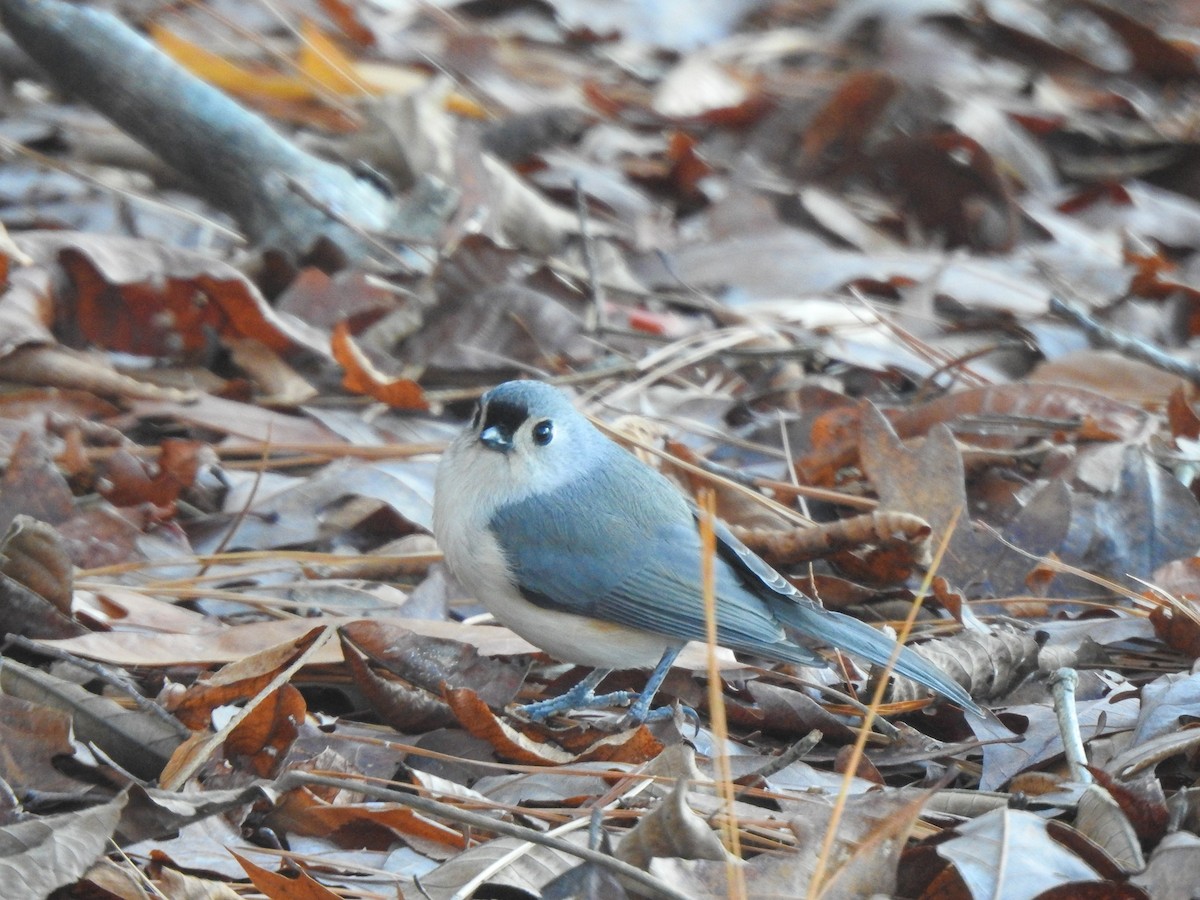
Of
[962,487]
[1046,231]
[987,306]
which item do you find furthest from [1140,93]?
[962,487]

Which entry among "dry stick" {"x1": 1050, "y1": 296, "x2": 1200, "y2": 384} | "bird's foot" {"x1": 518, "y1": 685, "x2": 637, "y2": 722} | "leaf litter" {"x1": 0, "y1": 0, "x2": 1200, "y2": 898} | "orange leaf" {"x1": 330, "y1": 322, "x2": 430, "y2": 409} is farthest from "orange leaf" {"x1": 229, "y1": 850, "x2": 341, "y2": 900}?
"dry stick" {"x1": 1050, "y1": 296, "x2": 1200, "y2": 384}

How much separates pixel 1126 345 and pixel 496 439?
2459mm

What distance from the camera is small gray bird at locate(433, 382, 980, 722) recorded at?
11.8ft

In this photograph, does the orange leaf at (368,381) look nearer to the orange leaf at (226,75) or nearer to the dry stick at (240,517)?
the dry stick at (240,517)

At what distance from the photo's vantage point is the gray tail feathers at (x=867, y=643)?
329 cm

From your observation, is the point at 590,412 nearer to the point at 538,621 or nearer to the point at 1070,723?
the point at 538,621

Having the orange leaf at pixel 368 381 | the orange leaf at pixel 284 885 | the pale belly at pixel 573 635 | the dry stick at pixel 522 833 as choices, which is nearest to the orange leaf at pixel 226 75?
the orange leaf at pixel 368 381

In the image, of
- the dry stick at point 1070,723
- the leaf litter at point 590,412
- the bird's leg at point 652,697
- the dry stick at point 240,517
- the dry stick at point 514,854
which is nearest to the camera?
the dry stick at point 514,854

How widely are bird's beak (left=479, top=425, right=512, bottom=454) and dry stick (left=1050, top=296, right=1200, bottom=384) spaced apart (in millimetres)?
2095

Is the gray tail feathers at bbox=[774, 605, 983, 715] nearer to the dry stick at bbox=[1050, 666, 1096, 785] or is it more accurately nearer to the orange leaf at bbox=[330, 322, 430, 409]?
the dry stick at bbox=[1050, 666, 1096, 785]

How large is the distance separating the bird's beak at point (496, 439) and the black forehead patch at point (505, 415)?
10mm

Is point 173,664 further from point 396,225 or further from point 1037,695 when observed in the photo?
point 396,225

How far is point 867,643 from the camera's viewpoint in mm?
3475

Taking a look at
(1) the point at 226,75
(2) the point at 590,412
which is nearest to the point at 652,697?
(2) the point at 590,412
